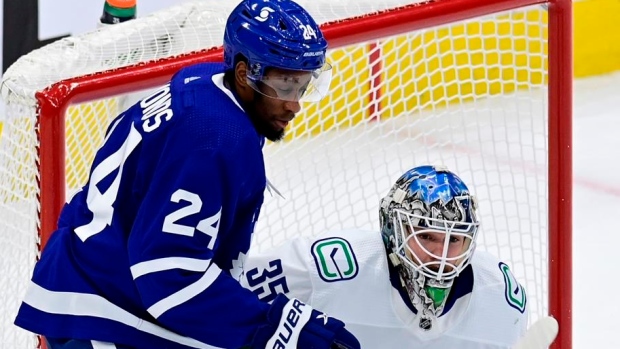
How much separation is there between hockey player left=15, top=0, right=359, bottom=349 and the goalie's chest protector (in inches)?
16.1

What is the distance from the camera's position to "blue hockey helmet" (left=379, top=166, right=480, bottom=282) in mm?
2488

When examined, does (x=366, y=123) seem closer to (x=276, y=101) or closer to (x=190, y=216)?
(x=276, y=101)

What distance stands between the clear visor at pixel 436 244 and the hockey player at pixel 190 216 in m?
0.37

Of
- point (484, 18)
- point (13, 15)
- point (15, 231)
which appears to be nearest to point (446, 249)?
point (484, 18)

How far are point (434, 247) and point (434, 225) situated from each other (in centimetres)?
4

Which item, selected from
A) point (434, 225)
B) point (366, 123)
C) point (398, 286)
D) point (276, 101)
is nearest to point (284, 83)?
point (276, 101)

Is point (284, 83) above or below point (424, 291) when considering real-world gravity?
above

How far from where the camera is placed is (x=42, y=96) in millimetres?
2561

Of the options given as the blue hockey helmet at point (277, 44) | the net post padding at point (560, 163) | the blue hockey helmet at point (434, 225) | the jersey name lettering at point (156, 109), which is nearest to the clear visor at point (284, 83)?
the blue hockey helmet at point (277, 44)

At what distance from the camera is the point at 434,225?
2496 millimetres

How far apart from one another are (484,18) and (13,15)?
1813mm

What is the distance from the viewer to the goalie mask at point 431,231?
8.17ft

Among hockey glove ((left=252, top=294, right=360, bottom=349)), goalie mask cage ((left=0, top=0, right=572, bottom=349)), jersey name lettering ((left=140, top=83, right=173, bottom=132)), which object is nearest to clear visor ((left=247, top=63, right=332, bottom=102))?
jersey name lettering ((left=140, top=83, right=173, bottom=132))

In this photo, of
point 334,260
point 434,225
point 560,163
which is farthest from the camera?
point 560,163
